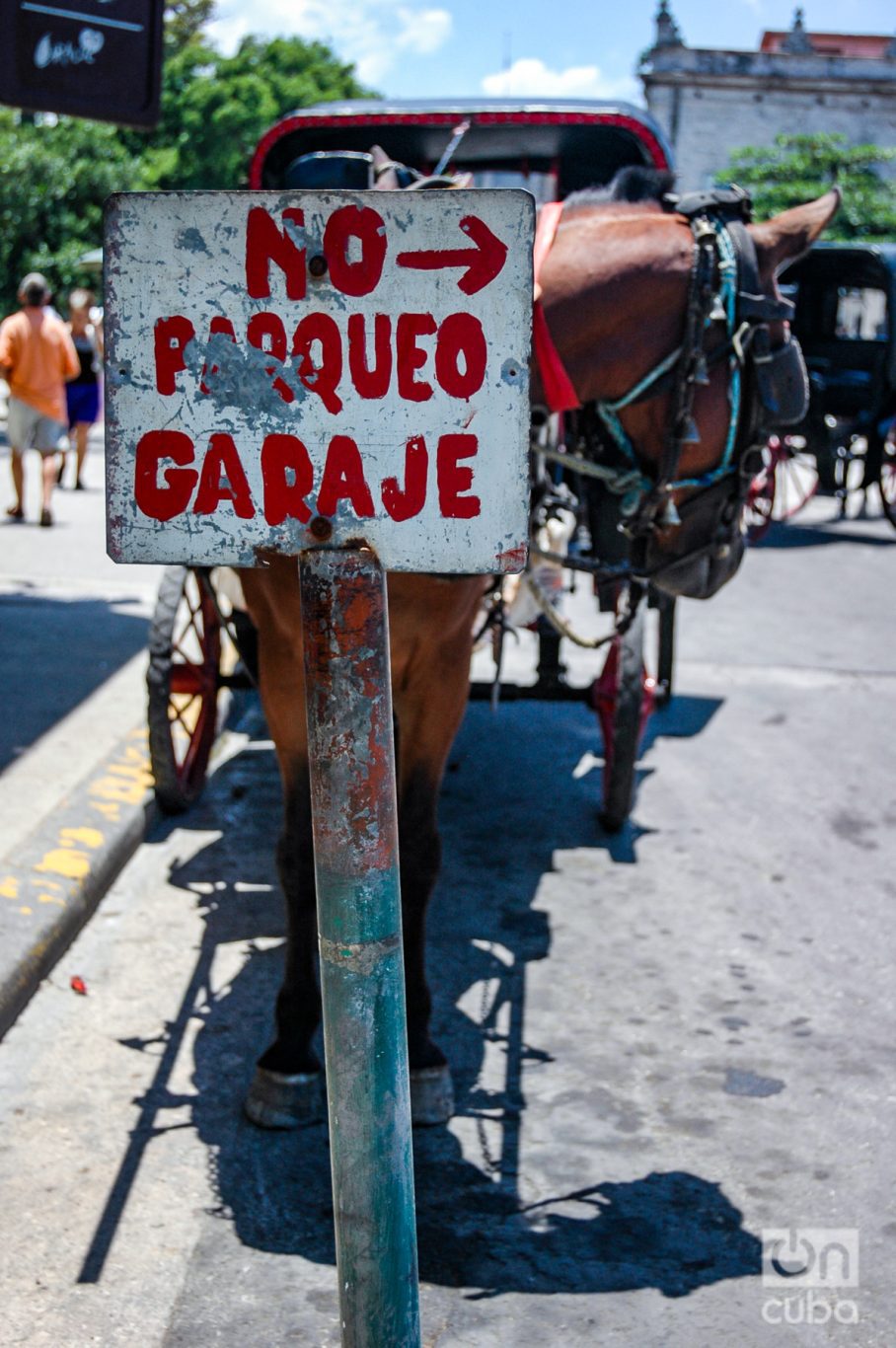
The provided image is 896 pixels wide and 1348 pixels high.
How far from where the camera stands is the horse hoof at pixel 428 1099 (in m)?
3.35

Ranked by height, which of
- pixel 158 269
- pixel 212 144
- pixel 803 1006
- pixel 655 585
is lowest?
pixel 803 1006

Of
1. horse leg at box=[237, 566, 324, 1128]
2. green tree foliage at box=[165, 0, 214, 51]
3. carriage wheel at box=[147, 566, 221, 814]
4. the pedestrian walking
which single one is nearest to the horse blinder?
horse leg at box=[237, 566, 324, 1128]

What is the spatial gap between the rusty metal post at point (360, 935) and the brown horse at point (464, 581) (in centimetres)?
117

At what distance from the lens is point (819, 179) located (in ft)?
86.9

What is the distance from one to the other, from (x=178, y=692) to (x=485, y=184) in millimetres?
2610

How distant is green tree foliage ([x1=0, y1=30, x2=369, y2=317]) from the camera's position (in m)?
20.7

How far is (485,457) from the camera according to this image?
1.83 meters

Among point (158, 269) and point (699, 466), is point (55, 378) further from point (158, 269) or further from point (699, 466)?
point (158, 269)

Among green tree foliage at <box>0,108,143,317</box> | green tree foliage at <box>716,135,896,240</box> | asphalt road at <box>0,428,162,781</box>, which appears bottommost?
asphalt road at <box>0,428,162,781</box>

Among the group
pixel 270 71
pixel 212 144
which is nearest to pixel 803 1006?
pixel 212 144

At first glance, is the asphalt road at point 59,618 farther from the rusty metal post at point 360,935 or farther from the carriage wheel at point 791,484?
the carriage wheel at point 791,484

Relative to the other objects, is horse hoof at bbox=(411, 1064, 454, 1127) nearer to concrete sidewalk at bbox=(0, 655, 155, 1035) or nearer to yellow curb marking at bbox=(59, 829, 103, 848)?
concrete sidewalk at bbox=(0, 655, 155, 1035)

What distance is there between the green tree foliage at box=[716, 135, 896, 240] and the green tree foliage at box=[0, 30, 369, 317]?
9.64 m

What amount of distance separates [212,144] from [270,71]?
8.86 meters
